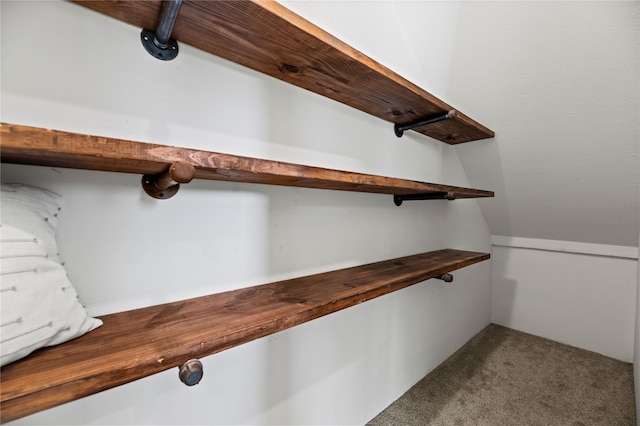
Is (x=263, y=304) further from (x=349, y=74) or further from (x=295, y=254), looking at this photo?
(x=349, y=74)

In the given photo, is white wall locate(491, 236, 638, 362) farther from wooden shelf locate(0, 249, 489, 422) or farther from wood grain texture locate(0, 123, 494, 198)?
wood grain texture locate(0, 123, 494, 198)

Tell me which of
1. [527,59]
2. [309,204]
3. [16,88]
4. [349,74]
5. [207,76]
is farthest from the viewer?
[527,59]

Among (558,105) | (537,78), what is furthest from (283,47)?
(558,105)

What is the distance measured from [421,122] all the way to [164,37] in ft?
3.32

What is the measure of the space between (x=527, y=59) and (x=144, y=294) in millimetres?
1610

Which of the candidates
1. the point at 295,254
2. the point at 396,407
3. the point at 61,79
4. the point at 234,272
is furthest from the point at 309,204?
the point at 396,407

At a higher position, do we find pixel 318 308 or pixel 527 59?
pixel 527 59

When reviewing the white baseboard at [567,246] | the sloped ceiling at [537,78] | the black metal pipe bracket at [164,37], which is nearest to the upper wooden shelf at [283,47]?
the black metal pipe bracket at [164,37]

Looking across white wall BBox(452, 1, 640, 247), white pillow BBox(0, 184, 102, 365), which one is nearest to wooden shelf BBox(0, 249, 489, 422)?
white pillow BBox(0, 184, 102, 365)

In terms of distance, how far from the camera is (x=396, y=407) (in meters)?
1.36

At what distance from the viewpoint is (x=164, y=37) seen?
2.13 feet

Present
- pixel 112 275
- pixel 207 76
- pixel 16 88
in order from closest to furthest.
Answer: pixel 16 88 < pixel 112 275 < pixel 207 76

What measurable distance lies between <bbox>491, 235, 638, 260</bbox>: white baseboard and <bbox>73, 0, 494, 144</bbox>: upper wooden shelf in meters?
1.60

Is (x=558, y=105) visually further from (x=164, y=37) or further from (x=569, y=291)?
(x=164, y=37)
